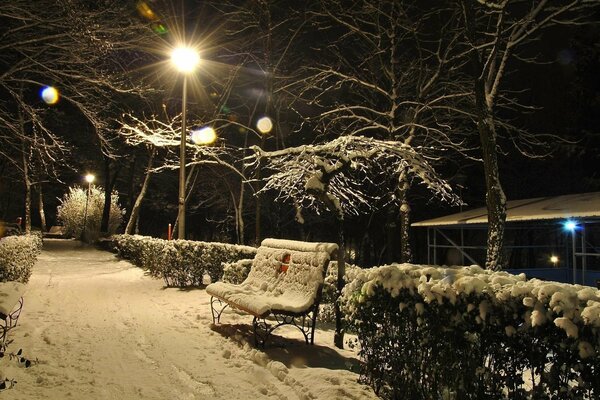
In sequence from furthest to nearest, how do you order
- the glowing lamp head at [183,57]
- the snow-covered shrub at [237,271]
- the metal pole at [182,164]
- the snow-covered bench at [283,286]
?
the metal pole at [182,164] → the glowing lamp head at [183,57] → the snow-covered shrub at [237,271] → the snow-covered bench at [283,286]

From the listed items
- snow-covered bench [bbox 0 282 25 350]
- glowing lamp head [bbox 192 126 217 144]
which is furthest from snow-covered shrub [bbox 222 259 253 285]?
glowing lamp head [bbox 192 126 217 144]

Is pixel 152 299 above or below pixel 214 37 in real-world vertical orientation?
below

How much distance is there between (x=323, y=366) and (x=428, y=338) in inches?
83.3

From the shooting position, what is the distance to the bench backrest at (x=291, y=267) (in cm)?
597

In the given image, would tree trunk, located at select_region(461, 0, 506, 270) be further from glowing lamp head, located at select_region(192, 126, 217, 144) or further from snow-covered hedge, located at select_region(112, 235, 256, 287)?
glowing lamp head, located at select_region(192, 126, 217, 144)

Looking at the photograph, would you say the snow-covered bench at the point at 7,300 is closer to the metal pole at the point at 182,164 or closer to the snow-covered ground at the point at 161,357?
the snow-covered ground at the point at 161,357

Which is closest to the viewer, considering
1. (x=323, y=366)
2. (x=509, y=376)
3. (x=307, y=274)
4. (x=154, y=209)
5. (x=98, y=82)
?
(x=509, y=376)

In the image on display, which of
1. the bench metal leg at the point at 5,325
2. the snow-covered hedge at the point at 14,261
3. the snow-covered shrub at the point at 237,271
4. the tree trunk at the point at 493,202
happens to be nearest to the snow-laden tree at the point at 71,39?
the snow-covered hedge at the point at 14,261

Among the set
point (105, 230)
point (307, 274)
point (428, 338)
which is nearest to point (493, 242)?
point (307, 274)

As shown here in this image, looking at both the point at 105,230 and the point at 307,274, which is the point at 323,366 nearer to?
the point at 307,274

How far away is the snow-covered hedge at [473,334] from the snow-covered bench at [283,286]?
135cm

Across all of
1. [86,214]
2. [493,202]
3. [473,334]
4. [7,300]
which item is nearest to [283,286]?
[7,300]

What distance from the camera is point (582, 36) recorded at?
22828mm

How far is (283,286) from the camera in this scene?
6582 millimetres
